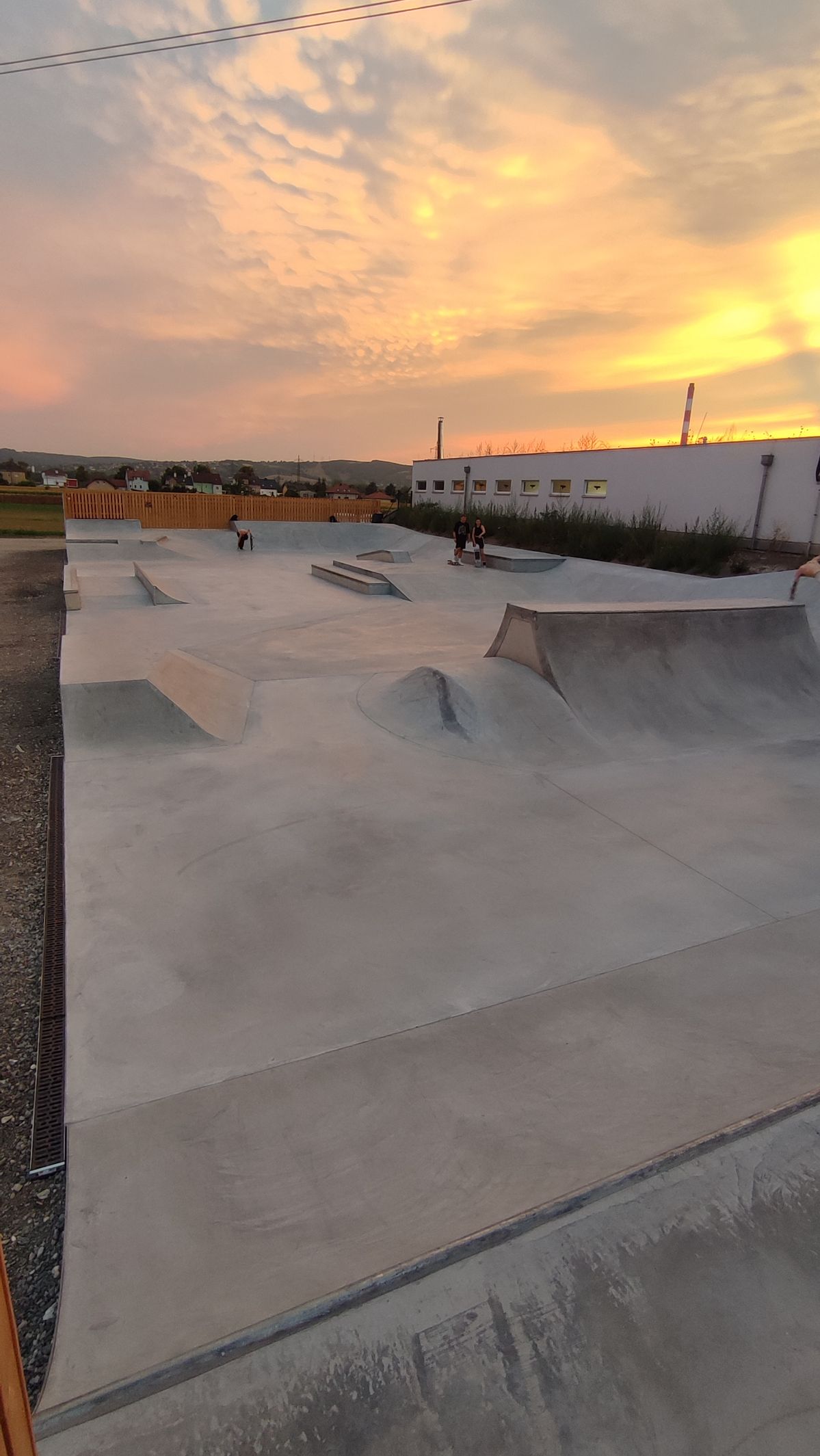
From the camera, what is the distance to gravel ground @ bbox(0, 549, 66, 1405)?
2014mm

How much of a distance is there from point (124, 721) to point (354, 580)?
35.1ft

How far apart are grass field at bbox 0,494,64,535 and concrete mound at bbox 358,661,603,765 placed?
102 feet

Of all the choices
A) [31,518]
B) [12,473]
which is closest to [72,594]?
[31,518]

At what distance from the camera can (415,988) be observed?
10.4 feet

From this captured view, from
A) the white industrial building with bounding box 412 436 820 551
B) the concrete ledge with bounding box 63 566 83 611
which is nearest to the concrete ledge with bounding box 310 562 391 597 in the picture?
the concrete ledge with bounding box 63 566 83 611

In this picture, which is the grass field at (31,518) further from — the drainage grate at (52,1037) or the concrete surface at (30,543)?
the drainage grate at (52,1037)

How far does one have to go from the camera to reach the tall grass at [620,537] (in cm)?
1510

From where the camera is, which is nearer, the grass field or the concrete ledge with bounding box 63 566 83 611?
the concrete ledge with bounding box 63 566 83 611

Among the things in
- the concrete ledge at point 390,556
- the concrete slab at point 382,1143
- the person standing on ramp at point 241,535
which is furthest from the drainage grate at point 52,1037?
the person standing on ramp at point 241,535

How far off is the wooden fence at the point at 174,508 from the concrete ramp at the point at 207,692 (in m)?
21.8

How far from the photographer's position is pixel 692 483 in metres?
18.3

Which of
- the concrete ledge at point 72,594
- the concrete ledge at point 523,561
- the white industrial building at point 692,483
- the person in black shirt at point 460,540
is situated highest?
the white industrial building at point 692,483

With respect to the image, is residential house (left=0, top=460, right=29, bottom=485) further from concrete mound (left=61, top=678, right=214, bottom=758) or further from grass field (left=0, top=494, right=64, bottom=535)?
concrete mound (left=61, top=678, right=214, bottom=758)

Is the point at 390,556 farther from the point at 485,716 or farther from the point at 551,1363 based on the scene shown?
the point at 551,1363
